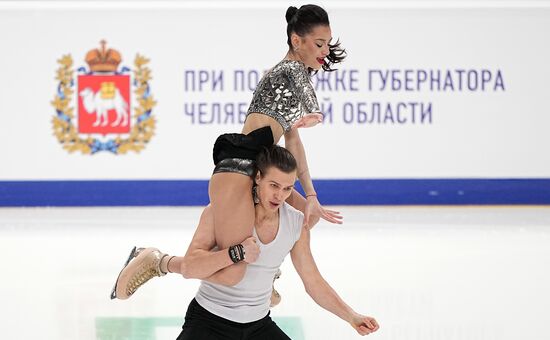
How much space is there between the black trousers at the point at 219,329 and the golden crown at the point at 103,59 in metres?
7.33

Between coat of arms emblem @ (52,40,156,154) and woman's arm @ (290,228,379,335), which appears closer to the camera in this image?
woman's arm @ (290,228,379,335)

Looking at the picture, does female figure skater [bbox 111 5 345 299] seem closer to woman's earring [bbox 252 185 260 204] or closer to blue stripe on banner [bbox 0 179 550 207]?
woman's earring [bbox 252 185 260 204]

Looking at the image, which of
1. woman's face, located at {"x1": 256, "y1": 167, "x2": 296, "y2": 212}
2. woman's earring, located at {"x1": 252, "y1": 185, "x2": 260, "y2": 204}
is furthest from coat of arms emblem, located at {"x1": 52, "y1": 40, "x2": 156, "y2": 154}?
woman's face, located at {"x1": 256, "y1": 167, "x2": 296, "y2": 212}

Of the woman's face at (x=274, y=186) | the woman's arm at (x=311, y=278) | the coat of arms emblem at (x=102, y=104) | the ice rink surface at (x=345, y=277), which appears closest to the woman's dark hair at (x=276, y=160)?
the woman's face at (x=274, y=186)

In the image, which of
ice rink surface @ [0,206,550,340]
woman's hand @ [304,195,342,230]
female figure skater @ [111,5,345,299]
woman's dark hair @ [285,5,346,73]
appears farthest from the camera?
ice rink surface @ [0,206,550,340]

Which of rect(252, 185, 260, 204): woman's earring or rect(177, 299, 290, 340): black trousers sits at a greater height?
rect(252, 185, 260, 204): woman's earring

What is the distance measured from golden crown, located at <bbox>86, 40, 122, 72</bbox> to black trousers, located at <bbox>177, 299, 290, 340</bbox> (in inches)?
289

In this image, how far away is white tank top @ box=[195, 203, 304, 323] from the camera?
3.06 m

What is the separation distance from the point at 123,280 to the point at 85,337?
0.78 meters

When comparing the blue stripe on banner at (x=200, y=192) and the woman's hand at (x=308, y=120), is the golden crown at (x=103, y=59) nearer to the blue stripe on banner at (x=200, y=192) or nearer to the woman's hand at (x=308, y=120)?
the blue stripe on banner at (x=200, y=192)

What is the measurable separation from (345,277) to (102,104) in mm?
5034

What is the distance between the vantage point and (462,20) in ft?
33.6

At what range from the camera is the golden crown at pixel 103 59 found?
10.1m

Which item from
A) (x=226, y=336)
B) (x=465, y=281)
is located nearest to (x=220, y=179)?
(x=226, y=336)
